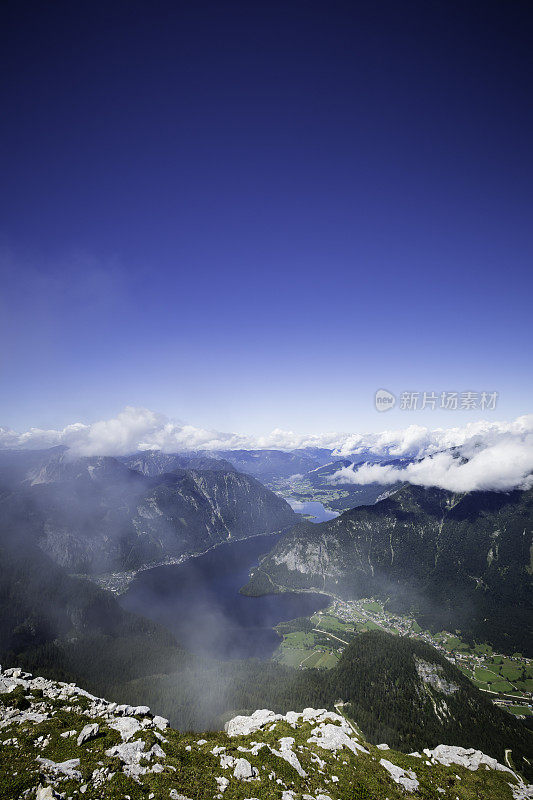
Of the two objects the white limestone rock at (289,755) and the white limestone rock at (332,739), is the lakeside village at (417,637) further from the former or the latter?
the white limestone rock at (289,755)

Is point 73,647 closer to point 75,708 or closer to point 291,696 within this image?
point 291,696

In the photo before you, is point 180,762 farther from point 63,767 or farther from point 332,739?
point 332,739

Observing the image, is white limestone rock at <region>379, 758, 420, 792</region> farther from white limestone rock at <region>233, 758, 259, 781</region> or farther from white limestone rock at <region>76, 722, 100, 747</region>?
white limestone rock at <region>76, 722, 100, 747</region>

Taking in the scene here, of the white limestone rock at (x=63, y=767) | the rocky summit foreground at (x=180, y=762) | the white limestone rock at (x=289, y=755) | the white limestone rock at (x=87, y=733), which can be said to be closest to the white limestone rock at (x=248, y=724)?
the rocky summit foreground at (x=180, y=762)

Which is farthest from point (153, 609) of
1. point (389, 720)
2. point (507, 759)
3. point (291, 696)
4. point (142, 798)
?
point (142, 798)

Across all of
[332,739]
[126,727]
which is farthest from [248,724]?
[126,727]
